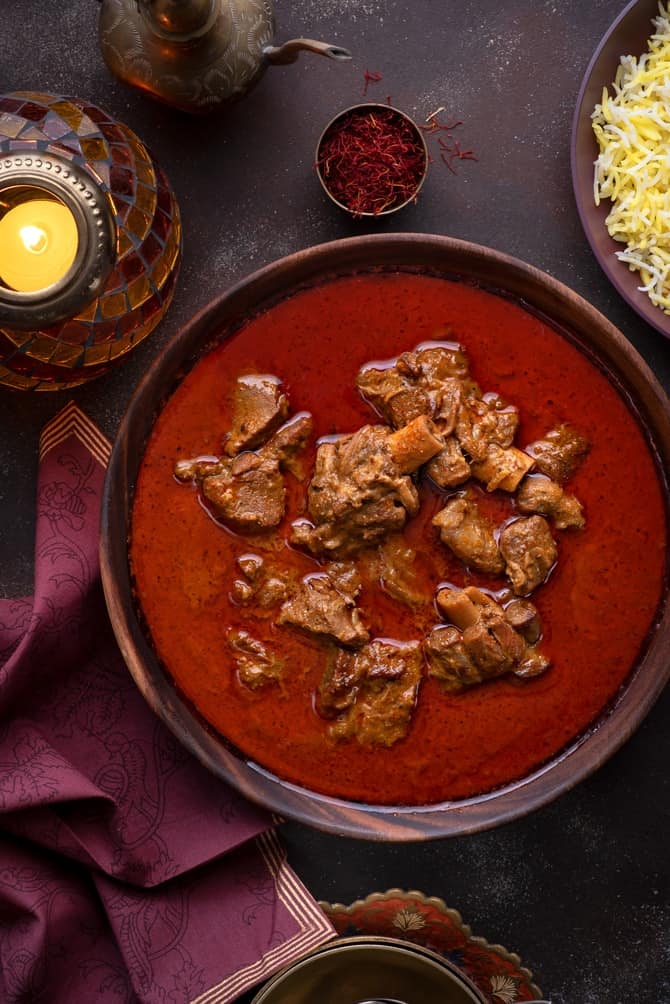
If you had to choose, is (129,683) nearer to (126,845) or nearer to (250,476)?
(126,845)

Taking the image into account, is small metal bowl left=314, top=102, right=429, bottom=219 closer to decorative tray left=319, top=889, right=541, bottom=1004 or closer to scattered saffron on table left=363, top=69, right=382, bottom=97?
scattered saffron on table left=363, top=69, right=382, bottom=97

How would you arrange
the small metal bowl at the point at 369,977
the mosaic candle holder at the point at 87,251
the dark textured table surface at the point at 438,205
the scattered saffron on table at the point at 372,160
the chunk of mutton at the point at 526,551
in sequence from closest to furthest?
the mosaic candle holder at the point at 87,251 < the chunk of mutton at the point at 526,551 < the small metal bowl at the point at 369,977 < the scattered saffron on table at the point at 372,160 < the dark textured table surface at the point at 438,205

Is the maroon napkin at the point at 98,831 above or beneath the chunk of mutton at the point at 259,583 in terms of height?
beneath

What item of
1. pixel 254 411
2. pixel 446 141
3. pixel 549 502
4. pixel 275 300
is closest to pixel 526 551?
pixel 549 502

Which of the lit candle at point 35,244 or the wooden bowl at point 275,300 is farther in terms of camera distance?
the wooden bowl at point 275,300

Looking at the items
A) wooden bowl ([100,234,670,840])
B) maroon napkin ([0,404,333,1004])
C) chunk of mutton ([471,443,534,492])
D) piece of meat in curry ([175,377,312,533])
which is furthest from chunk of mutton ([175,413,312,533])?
chunk of mutton ([471,443,534,492])

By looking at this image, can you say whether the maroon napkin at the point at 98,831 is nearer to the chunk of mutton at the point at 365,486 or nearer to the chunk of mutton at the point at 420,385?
the chunk of mutton at the point at 365,486

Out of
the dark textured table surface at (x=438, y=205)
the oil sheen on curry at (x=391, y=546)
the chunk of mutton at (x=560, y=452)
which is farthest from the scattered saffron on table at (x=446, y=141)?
the chunk of mutton at (x=560, y=452)
